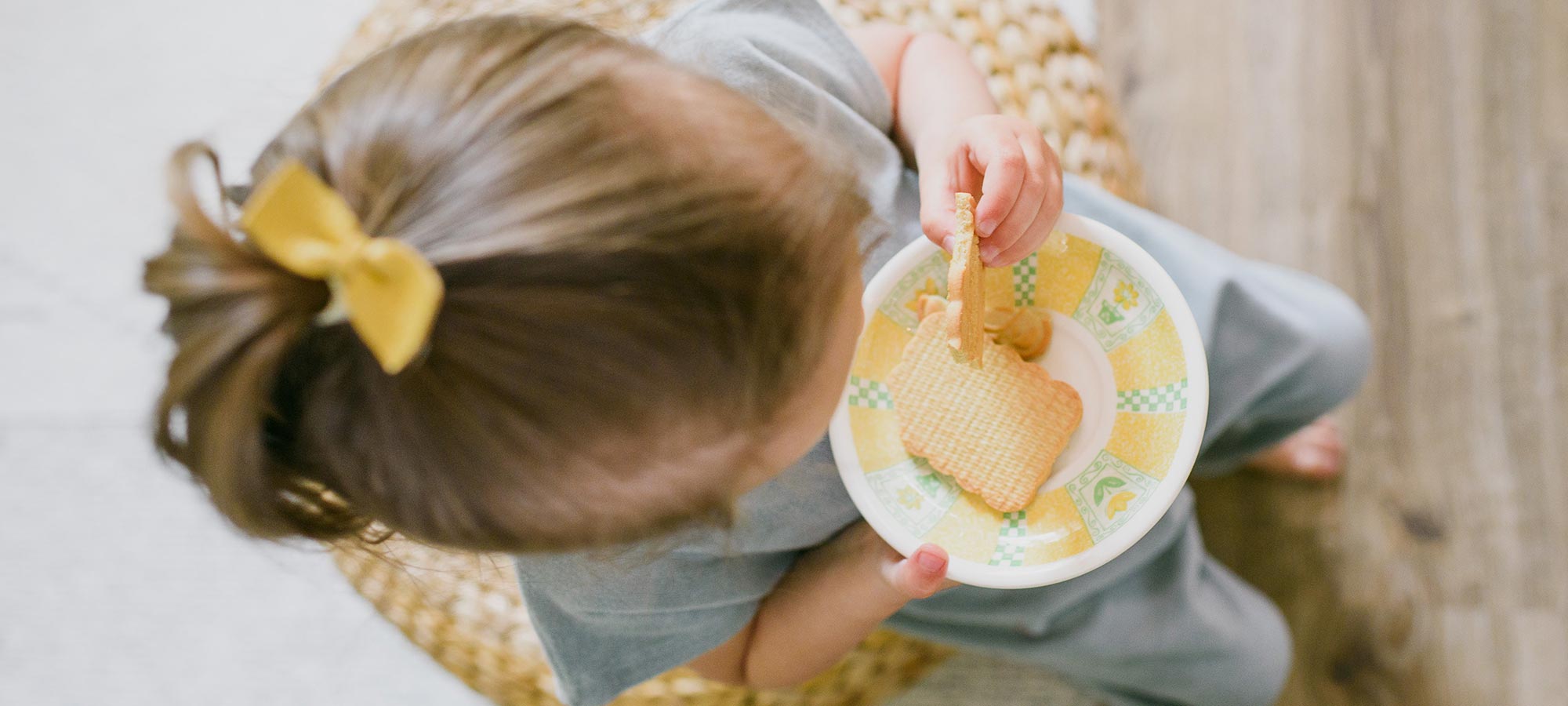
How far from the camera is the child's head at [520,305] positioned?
1.20 ft

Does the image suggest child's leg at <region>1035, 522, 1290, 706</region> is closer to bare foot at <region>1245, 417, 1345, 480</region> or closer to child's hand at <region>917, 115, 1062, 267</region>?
bare foot at <region>1245, 417, 1345, 480</region>

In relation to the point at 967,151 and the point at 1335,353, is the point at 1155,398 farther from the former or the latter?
the point at 1335,353

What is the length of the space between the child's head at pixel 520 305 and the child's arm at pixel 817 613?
199mm

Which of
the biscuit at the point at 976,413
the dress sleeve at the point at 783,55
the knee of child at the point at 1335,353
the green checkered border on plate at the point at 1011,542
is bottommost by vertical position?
the knee of child at the point at 1335,353

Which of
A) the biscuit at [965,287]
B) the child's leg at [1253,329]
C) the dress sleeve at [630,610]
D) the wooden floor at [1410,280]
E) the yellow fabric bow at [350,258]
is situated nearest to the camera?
the yellow fabric bow at [350,258]

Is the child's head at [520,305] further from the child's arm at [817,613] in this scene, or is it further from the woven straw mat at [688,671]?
the woven straw mat at [688,671]

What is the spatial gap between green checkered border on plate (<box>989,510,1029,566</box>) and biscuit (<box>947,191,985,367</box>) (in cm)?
10

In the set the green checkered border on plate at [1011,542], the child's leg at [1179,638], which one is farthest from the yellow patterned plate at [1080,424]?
the child's leg at [1179,638]

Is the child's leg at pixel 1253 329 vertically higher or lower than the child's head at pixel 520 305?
lower

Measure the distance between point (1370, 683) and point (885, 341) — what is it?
67 cm

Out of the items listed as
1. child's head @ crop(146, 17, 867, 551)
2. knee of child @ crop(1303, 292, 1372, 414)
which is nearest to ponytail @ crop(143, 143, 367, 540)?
child's head @ crop(146, 17, 867, 551)

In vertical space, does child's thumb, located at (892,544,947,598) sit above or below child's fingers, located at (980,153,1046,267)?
below

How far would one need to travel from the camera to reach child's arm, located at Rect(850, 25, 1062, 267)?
0.50 metres

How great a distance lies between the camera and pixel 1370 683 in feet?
3.02
